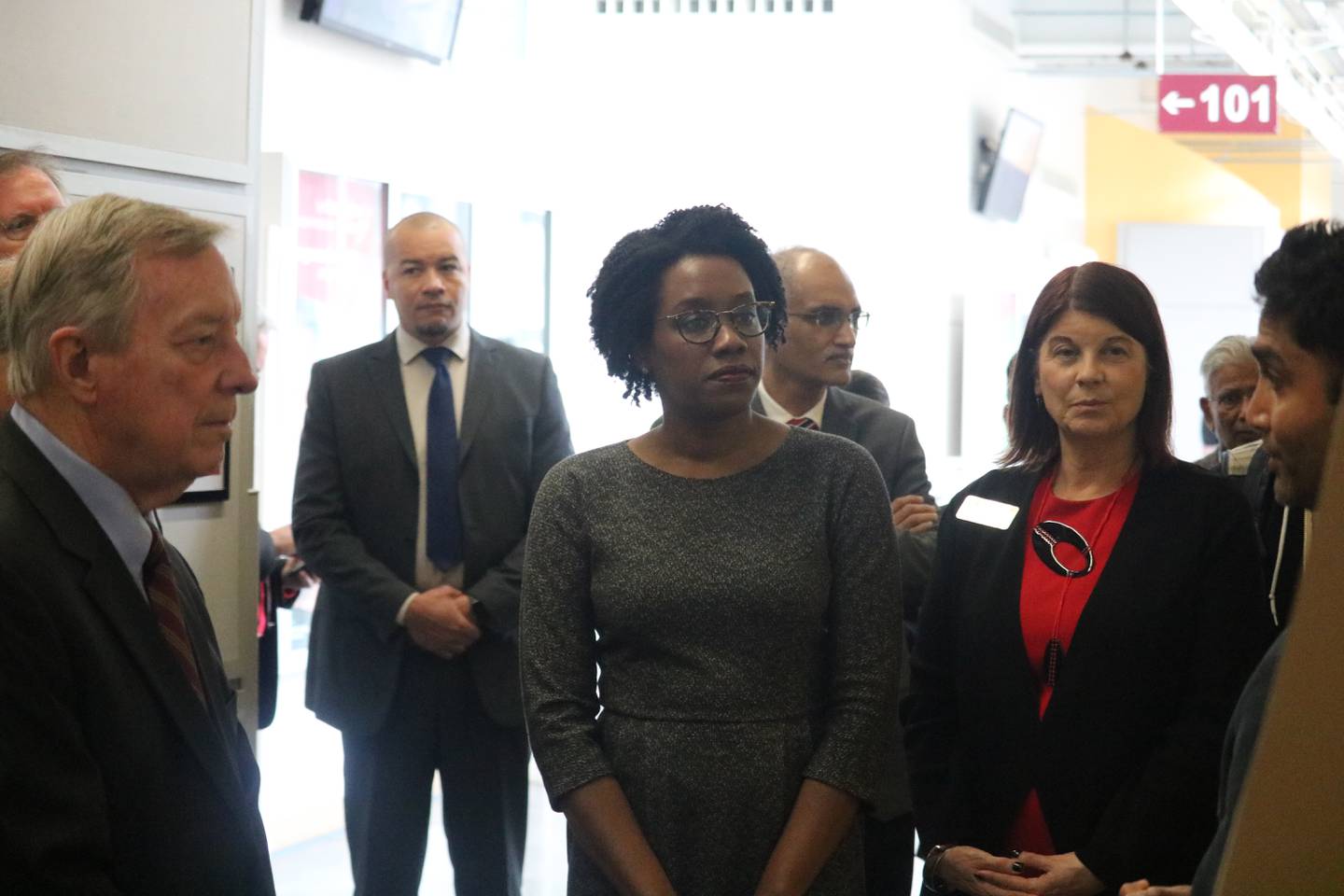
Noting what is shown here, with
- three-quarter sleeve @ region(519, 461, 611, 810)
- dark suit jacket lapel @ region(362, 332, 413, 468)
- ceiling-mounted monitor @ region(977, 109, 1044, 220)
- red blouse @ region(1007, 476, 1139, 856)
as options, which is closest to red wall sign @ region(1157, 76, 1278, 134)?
ceiling-mounted monitor @ region(977, 109, 1044, 220)

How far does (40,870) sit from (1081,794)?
1477mm

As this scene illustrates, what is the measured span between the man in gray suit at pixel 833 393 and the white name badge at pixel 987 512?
0.42m

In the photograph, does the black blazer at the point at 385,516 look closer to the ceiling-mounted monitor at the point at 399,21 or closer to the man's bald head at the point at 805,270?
the man's bald head at the point at 805,270

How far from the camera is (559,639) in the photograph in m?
1.98

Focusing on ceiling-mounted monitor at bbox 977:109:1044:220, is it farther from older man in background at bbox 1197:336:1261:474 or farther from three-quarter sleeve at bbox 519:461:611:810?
three-quarter sleeve at bbox 519:461:611:810

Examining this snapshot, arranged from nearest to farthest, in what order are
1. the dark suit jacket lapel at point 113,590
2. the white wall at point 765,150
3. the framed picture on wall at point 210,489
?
the dark suit jacket lapel at point 113,590, the framed picture on wall at point 210,489, the white wall at point 765,150

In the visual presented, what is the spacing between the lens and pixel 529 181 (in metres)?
6.93

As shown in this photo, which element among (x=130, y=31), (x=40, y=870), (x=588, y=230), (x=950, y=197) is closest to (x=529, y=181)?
(x=588, y=230)

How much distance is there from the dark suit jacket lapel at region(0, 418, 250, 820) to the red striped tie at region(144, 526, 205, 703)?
4cm

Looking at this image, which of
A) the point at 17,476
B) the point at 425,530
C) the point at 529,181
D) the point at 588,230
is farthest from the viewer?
the point at 588,230

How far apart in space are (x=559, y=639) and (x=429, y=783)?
5.24 feet

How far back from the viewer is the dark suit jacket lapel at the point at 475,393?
11.3 feet

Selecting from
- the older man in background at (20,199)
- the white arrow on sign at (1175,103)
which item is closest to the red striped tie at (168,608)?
the older man in background at (20,199)

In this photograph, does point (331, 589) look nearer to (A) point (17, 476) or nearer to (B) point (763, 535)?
(B) point (763, 535)
